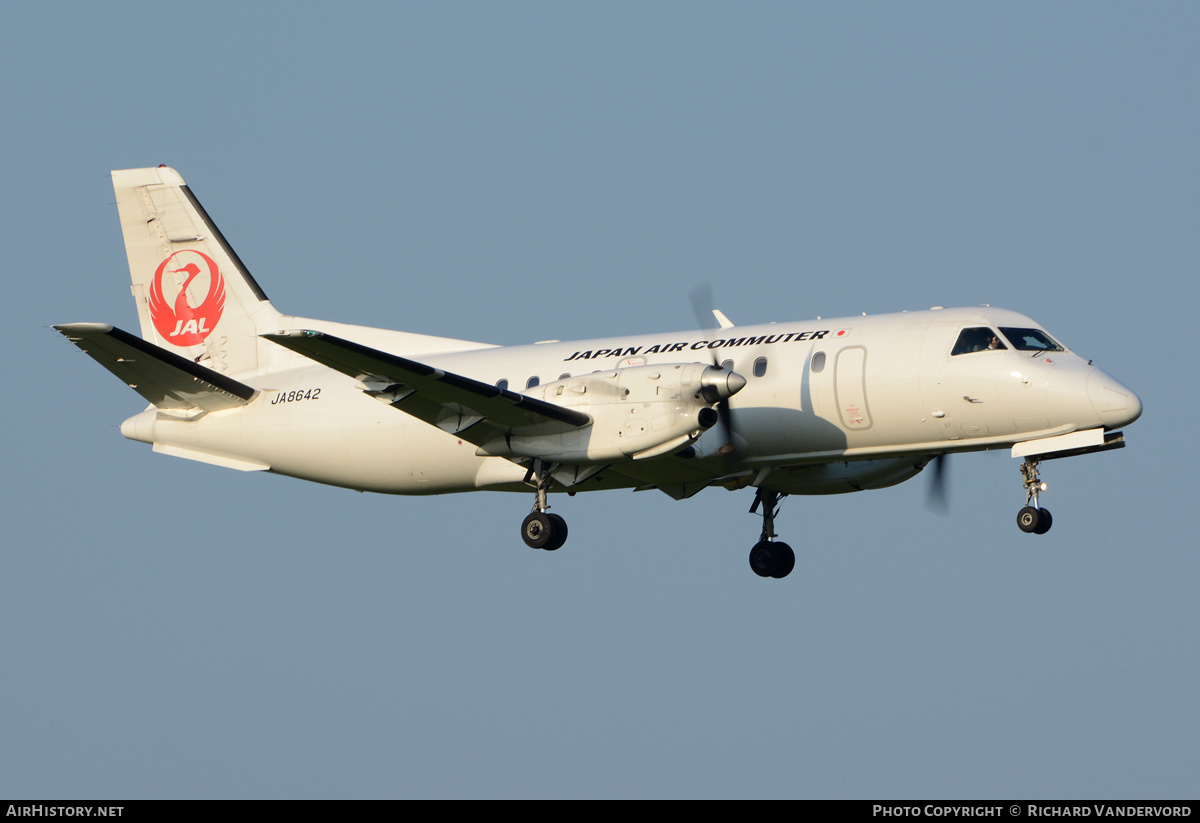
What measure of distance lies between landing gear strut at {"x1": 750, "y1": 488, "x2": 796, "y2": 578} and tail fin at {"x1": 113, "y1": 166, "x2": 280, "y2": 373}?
845 cm

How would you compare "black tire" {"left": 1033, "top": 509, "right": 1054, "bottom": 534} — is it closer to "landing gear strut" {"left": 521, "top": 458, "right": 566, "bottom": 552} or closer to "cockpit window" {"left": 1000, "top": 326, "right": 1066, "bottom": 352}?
"cockpit window" {"left": 1000, "top": 326, "right": 1066, "bottom": 352}

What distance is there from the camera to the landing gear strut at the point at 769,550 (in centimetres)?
2350

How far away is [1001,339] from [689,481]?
15.8 ft

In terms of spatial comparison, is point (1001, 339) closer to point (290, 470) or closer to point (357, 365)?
point (357, 365)

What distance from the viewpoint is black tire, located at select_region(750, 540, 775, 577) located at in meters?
23.5

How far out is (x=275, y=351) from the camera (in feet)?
81.5

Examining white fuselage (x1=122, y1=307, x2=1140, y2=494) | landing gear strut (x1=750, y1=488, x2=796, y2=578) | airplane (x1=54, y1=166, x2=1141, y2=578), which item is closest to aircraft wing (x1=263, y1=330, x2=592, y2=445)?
airplane (x1=54, y1=166, x2=1141, y2=578)

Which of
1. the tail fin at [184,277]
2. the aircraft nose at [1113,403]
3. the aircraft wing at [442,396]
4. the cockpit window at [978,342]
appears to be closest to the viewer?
the aircraft nose at [1113,403]

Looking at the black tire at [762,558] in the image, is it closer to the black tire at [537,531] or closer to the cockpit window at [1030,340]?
the black tire at [537,531]

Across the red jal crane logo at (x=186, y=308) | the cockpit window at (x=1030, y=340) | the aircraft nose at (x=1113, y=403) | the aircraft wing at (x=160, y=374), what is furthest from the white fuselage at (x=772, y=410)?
the red jal crane logo at (x=186, y=308)
